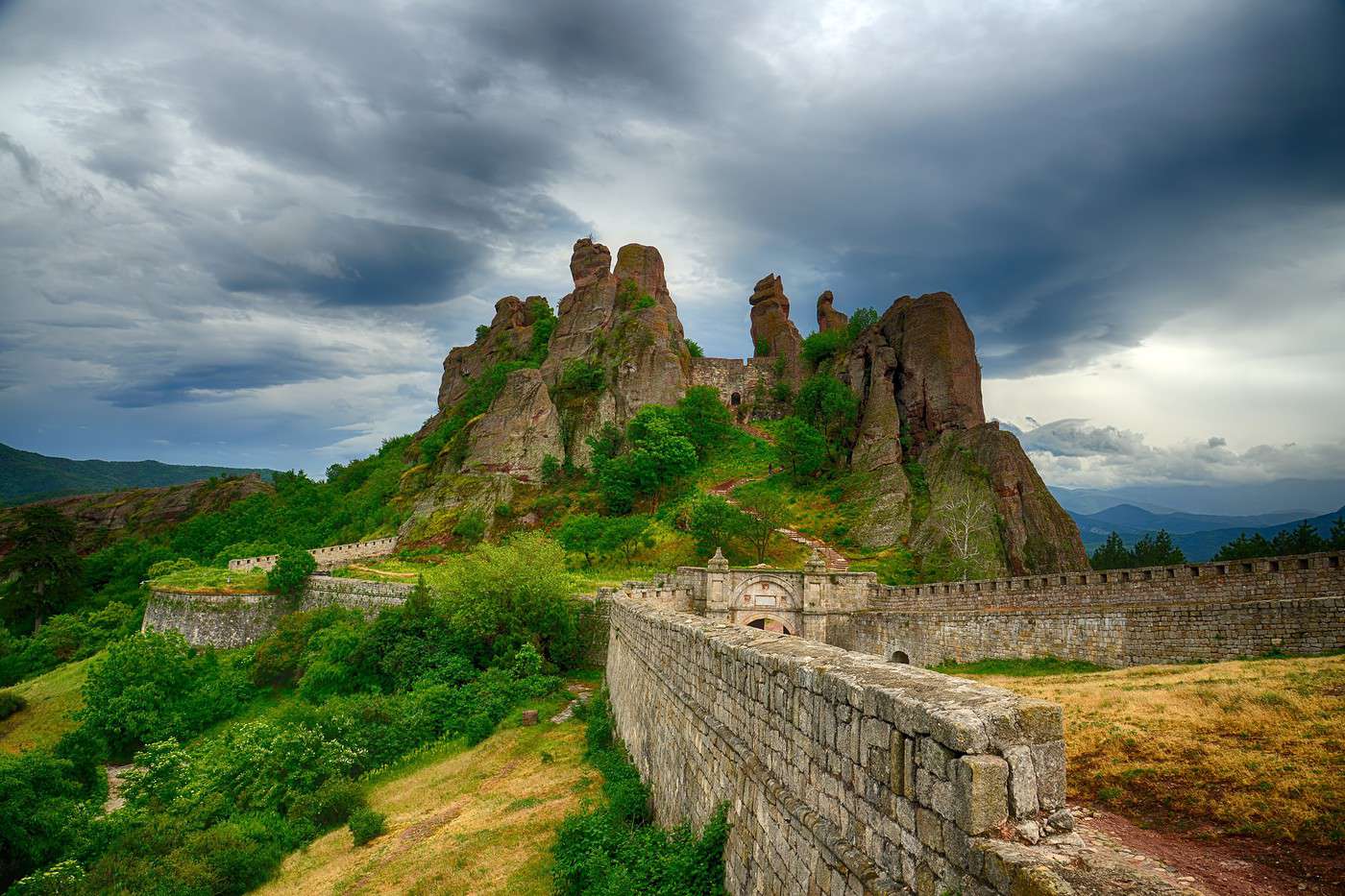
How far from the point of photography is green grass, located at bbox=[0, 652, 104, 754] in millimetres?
32219

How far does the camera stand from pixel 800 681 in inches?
209

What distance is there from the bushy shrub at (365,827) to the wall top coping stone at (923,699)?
48.6ft

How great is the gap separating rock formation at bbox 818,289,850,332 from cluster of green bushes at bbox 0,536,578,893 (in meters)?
53.5

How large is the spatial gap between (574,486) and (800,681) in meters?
55.3

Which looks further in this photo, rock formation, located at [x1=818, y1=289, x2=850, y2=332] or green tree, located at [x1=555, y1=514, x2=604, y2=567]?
rock formation, located at [x1=818, y1=289, x2=850, y2=332]

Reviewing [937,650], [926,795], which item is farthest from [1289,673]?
[937,650]

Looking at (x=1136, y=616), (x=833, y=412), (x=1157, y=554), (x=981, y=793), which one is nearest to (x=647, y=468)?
(x=833, y=412)

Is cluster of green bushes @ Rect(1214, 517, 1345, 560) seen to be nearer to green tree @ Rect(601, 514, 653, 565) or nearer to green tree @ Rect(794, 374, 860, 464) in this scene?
green tree @ Rect(794, 374, 860, 464)

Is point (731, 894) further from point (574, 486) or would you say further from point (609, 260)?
point (609, 260)

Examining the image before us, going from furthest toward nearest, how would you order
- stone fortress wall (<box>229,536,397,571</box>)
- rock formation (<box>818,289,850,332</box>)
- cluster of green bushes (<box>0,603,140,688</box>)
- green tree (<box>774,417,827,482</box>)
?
rock formation (<box>818,289,850,332</box>) < stone fortress wall (<box>229,536,397,571</box>) < green tree (<box>774,417,827,482</box>) < cluster of green bushes (<box>0,603,140,688</box>)

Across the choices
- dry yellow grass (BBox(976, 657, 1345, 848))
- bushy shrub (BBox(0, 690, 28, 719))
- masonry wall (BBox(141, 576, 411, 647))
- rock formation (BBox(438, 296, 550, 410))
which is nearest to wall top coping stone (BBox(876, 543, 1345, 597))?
dry yellow grass (BBox(976, 657, 1345, 848))

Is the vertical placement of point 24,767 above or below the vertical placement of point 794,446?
below

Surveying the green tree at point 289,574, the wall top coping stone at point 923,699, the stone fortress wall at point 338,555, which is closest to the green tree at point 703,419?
the stone fortress wall at point 338,555

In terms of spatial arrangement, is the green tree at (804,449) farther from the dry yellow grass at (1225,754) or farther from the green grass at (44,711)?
the green grass at (44,711)
